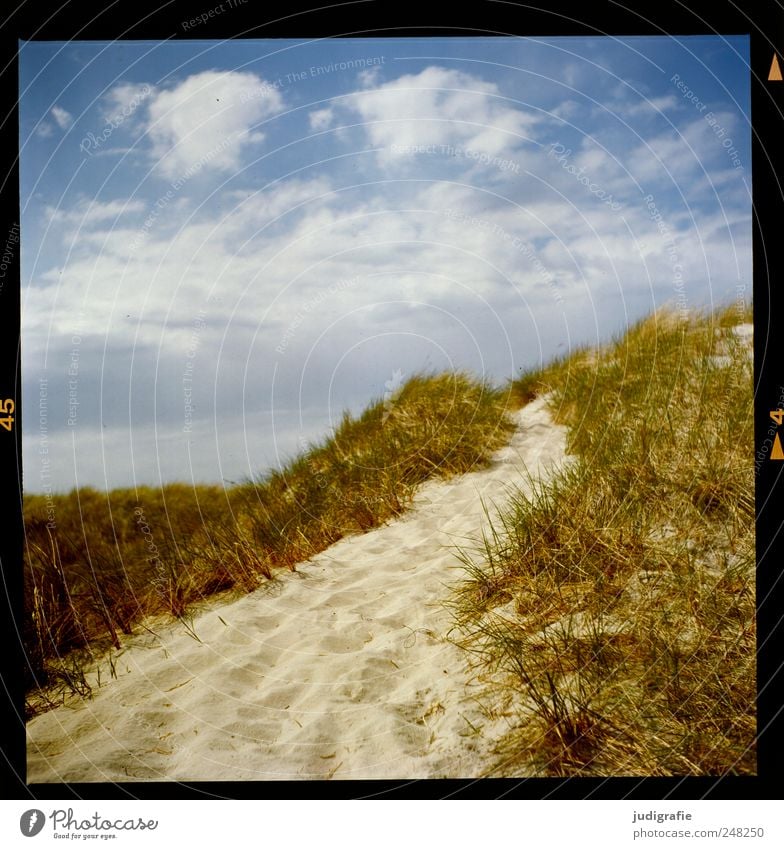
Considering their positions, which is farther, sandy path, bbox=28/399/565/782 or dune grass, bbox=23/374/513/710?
dune grass, bbox=23/374/513/710

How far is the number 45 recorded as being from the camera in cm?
341

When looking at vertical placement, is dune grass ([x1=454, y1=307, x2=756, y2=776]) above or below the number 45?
below

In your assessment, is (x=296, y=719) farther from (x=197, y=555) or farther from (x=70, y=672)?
(x=197, y=555)

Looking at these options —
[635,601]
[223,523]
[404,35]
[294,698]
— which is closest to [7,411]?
[223,523]

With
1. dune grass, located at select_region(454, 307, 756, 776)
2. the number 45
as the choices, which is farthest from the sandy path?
the number 45

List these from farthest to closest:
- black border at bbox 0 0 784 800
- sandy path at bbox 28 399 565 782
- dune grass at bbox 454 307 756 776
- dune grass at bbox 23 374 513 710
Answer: dune grass at bbox 23 374 513 710
black border at bbox 0 0 784 800
sandy path at bbox 28 399 565 782
dune grass at bbox 454 307 756 776

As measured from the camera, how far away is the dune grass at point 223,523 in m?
3.79

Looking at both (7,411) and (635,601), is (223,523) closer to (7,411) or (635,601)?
(7,411)

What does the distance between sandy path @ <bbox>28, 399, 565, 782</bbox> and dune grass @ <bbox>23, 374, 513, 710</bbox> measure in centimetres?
28

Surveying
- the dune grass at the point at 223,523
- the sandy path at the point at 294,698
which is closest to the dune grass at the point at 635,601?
the sandy path at the point at 294,698

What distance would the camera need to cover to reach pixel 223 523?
4871 millimetres

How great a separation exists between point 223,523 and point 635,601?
9.79 ft

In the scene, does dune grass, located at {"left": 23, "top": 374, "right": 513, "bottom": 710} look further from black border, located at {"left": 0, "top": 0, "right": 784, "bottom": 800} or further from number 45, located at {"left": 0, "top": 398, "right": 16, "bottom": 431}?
number 45, located at {"left": 0, "top": 398, "right": 16, "bottom": 431}

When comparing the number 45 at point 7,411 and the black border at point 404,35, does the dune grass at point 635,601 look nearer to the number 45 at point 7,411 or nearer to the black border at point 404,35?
the black border at point 404,35
